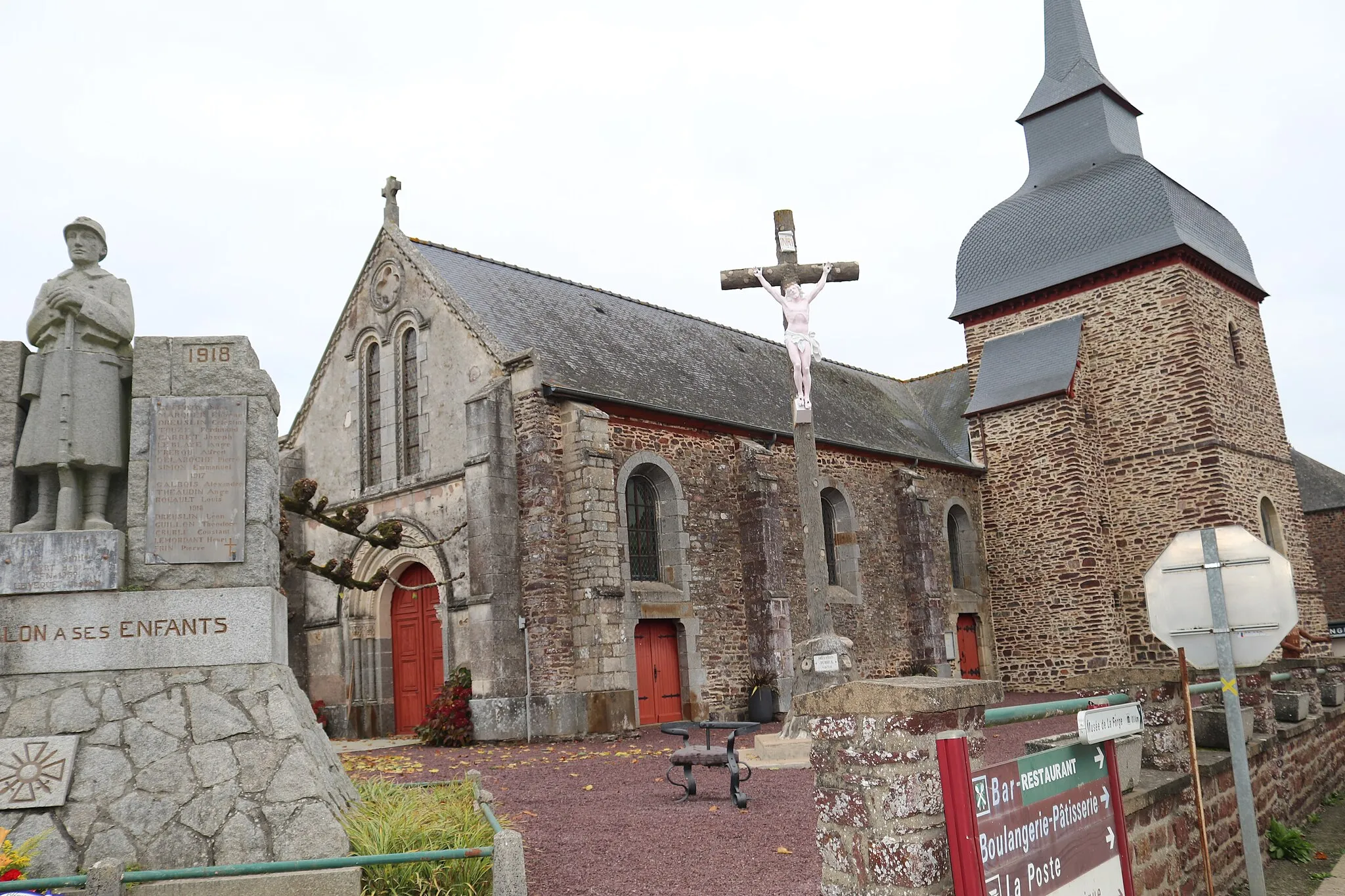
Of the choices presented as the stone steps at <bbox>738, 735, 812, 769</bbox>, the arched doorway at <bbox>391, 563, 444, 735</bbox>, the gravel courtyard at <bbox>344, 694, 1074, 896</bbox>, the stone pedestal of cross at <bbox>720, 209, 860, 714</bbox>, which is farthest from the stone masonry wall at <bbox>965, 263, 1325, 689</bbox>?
the arched doorway at <bbox>391, 563, 444, 735</bbox>

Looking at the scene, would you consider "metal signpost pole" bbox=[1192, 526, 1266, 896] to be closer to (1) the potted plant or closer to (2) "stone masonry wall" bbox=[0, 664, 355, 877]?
(2) "stone masonry wall" bbox=[0, 664, 355, 877]

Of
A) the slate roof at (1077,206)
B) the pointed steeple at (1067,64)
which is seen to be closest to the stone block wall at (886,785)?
the slate roof at (1077,206)

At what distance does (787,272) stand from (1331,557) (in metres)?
25.2

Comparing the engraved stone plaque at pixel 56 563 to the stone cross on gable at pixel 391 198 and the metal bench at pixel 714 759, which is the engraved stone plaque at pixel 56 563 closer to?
the metal bench at pixel 714 759

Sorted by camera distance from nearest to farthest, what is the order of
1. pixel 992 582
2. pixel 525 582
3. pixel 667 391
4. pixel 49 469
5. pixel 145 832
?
1. pixel 145 832
2. pixel 49 469
3. pixel 525 582
4. pixel 667 391
5. pixel 992 582

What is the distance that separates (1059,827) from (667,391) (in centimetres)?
1420

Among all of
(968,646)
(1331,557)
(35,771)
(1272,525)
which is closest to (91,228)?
(35,771)

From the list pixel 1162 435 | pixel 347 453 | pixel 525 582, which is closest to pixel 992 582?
pixel 1162 435

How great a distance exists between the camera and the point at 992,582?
23312 mm

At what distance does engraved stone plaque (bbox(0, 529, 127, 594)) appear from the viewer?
5.77 meters

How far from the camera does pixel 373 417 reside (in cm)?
1825

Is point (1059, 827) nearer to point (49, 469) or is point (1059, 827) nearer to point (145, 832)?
point (145, 832)

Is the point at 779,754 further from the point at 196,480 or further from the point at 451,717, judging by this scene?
the point at 196,480

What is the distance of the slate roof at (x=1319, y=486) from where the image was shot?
29.8 metres
